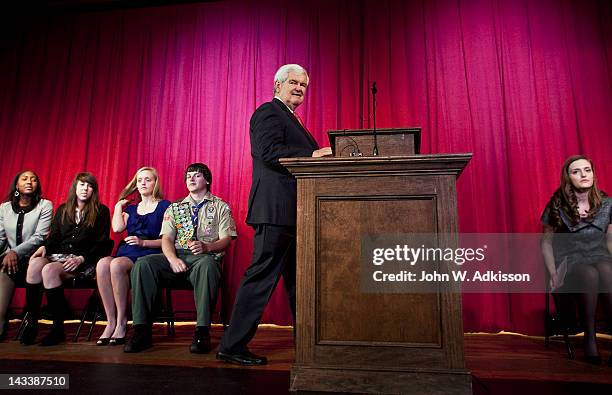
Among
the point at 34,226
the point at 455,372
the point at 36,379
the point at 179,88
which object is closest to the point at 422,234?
the point at 455,372

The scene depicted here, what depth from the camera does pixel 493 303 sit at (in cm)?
327

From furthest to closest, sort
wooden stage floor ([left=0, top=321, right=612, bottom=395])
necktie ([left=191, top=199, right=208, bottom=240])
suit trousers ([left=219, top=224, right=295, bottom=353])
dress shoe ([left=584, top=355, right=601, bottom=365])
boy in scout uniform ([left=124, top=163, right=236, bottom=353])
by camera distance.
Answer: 1. necktie ([left=191, top=199, right=208, bottom=240])
2. boy in scout uniform ([left=124, top=163, right=236, bottom=353])
3. dress shoe ([left=584, top=355, right=601, bottom=365])
4. suit trousers ([left=219, top=224, right=295, bottom=353])
5. wooden stage floor ([left=0, top=321, right=612, bottom=395])

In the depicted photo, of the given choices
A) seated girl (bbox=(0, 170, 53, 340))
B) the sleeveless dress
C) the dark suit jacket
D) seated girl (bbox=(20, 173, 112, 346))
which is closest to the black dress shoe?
the dark suit jacket

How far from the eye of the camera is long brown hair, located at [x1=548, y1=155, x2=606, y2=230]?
2527mm

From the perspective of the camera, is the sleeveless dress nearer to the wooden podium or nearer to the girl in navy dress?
the girl in navy dress

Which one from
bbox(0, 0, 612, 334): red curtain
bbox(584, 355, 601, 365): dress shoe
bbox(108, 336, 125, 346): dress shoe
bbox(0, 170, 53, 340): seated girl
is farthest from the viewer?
bbox(0, 0, 612, 334): red curtain

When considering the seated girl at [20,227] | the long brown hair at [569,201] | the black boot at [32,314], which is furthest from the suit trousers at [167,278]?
the long brown hair at [569,201]

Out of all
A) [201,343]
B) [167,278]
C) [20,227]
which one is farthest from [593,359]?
[20,227]

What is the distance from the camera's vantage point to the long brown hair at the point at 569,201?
2.53 m

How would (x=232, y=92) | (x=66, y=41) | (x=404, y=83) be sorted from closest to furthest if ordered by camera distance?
(x=404, y=83) < (x=232, y=92) < (x=66, y=41)

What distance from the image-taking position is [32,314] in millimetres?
2650

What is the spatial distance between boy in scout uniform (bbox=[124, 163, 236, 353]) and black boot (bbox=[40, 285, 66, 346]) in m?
0.59

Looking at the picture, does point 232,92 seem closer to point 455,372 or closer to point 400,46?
point 400,46

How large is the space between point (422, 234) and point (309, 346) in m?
0.54
